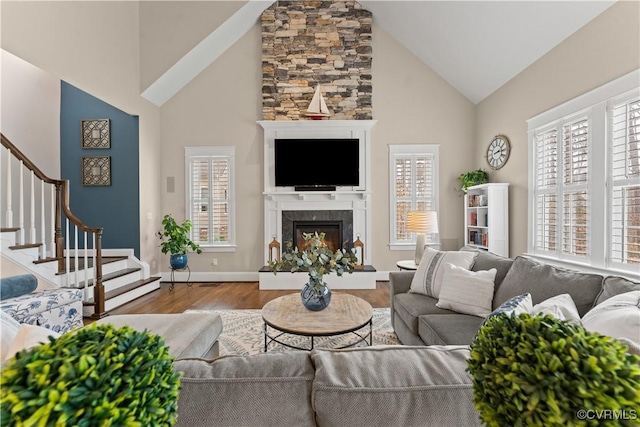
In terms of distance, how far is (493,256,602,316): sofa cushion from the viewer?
1.66m

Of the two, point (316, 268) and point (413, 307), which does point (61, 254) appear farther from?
point (413, 307)

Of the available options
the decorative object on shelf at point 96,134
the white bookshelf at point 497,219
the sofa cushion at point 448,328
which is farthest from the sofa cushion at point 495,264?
the decorative object on shelf at point 96,134

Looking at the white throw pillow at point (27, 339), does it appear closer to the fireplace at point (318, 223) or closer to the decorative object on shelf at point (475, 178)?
the fireplace at point (318, 223)

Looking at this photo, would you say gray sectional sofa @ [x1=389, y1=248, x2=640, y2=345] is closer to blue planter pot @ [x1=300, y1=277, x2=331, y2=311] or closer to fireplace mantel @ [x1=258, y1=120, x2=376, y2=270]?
blue planter pot @ [x1=300, y1=277, x2=331, y2=311]

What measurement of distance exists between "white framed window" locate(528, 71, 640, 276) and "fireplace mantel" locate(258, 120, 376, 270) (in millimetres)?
2447

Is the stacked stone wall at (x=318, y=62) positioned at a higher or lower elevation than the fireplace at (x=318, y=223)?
higher

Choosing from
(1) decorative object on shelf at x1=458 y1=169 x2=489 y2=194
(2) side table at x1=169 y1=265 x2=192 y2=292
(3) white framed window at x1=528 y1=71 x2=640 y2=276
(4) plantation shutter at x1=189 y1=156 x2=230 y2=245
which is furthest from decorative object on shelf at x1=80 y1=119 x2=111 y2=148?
(3) white framed window at x1=528 y1=71 x2=640 y2=276

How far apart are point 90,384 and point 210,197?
17.4ft

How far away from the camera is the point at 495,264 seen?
251 cm

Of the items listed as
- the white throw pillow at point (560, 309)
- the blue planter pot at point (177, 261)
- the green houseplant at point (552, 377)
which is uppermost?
the green houseplant at point (552, 377)

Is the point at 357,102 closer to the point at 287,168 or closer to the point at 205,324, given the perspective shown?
the point at 287,168

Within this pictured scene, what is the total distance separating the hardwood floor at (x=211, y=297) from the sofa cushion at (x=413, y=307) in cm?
141

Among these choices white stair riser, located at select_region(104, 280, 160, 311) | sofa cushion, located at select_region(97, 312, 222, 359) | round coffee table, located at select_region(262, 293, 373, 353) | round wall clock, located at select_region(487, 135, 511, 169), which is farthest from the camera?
round wall clock, located at select_region(487, 135, 511, 169)

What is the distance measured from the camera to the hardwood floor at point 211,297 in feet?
13.2
